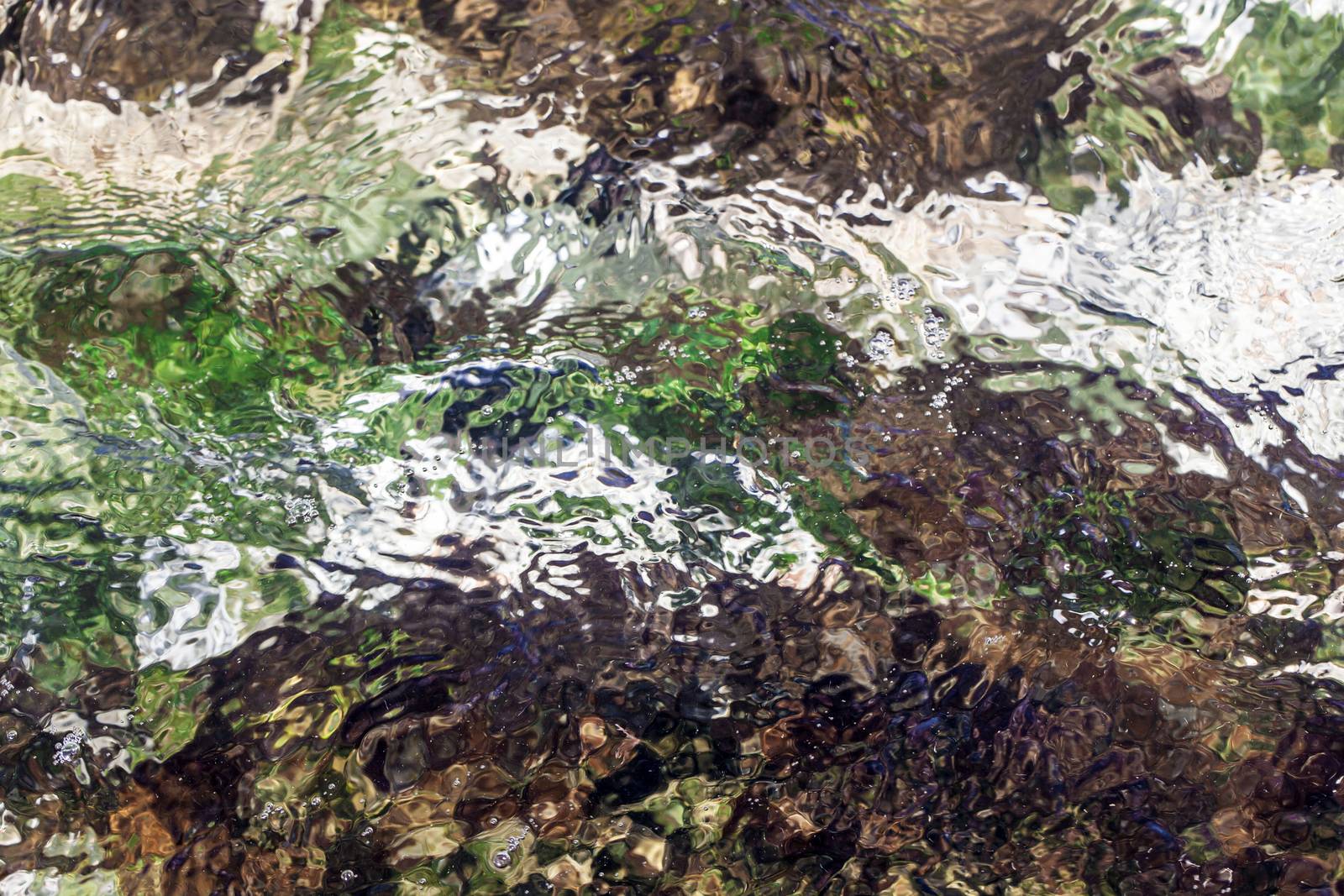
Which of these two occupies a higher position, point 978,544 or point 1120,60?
point 1120,60

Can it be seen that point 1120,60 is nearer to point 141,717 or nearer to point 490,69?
point 490,69

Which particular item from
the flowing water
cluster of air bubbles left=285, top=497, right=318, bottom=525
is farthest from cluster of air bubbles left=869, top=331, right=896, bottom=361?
cluster of air bubbles left=285, top=497, right=318, bottom=525

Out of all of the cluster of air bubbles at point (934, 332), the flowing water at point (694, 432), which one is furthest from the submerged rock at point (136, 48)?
the cluster of air bubbles at point (934, 332)

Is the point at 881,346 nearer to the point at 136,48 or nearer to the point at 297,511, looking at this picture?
the point at 297,511

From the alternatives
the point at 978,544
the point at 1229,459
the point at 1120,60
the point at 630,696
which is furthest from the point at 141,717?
the point at 1120,60

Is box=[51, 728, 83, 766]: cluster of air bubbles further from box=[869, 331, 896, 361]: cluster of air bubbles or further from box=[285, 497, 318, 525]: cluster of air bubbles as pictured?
box=[869, 331, 896, 361]: cluster of air bubbles

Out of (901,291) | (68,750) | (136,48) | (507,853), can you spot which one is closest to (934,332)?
(901,291)

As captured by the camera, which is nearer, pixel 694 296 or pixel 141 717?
pixel 141 717

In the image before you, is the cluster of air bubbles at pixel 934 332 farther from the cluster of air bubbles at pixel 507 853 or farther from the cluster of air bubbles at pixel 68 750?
→ the cluster of air bubbles at pixel 68 750
